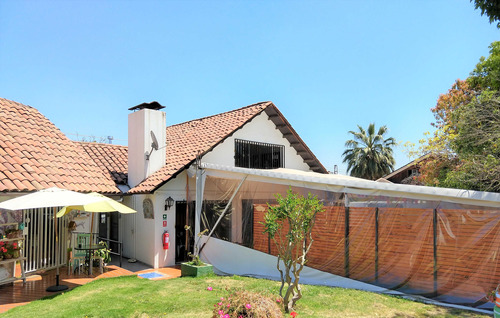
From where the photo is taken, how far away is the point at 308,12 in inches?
553

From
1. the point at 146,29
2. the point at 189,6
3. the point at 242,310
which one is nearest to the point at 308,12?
the point at 189,6

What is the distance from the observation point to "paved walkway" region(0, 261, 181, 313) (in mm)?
11102

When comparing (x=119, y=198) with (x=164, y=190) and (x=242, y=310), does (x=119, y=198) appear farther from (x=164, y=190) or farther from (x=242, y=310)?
(x=242, y=310)

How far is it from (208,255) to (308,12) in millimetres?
10615

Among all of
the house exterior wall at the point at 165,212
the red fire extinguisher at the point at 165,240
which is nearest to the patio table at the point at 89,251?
the house exterior wall at the point at 165,212

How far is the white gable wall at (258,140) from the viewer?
1783 cm

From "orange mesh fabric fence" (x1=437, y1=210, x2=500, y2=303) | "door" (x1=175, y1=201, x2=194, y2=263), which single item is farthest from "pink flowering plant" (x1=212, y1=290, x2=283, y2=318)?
"door" (x1=175, y1=201, x2=194, y2=263)

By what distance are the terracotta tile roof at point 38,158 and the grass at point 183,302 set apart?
14.5 ft

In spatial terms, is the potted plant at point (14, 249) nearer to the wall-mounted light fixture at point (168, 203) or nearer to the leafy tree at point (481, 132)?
the wall-mounted light fixture at point (168, 203)

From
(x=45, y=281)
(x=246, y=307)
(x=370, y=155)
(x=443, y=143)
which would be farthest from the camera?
(x=370, y=155)

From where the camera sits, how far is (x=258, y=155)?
20.0m

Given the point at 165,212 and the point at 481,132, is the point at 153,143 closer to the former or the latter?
the point at 165,212

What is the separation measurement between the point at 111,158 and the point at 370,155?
Result: 37.9m

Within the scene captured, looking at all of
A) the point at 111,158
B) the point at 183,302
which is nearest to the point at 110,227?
the point at 111,158
